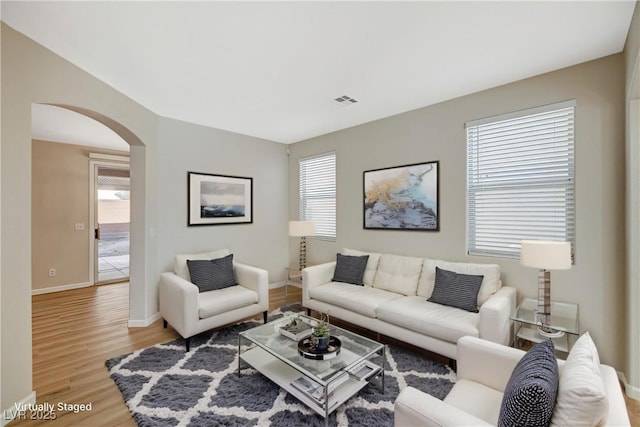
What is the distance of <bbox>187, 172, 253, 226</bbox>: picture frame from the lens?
4109 mm

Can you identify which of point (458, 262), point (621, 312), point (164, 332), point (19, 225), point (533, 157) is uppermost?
point (533, 157)

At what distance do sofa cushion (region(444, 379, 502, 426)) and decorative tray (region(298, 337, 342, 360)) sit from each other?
0.83 metres

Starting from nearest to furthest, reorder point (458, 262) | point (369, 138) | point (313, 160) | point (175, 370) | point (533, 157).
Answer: point (175, 370) < point (533, 157) < point (458, 262) < point (369, 138) < point (313, 160)

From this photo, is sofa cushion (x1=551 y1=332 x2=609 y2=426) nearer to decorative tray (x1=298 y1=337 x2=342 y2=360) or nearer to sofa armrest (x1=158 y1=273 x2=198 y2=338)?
decorative tray (x1=298 y1=337 x2=342 y2=360)

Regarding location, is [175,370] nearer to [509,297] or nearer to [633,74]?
[509,297]

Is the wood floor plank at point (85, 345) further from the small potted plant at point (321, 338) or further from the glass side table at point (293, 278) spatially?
the small potted plant at point (321, 338)

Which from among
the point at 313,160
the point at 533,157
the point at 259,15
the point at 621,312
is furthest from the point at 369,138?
the point at 621,312

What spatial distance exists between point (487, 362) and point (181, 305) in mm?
2666

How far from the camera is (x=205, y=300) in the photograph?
3.12 metres

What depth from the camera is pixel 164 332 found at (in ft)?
10.9

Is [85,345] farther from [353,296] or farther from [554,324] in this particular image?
[554,324]

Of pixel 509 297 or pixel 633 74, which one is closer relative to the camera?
pixel 633 74

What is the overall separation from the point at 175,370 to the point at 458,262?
300 centimetres

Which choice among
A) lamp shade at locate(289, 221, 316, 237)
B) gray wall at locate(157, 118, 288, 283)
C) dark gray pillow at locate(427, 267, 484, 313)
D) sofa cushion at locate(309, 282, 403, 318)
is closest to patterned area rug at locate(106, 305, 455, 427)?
sofa cushion at locate(309, 282, 403, 318)
